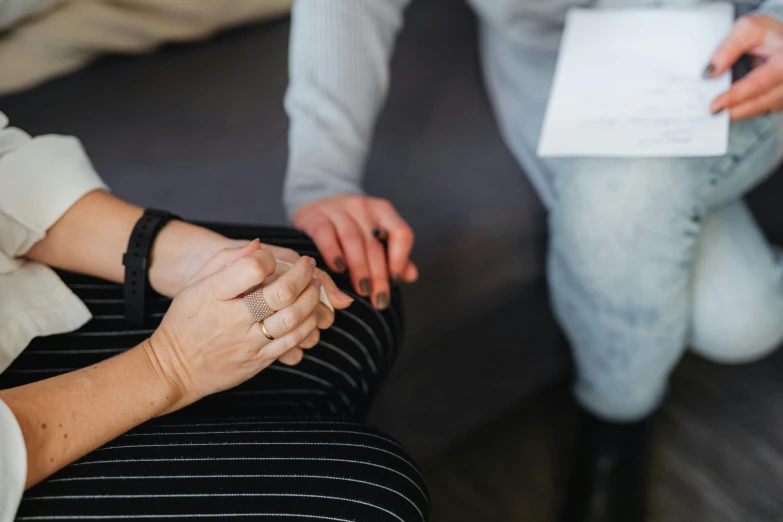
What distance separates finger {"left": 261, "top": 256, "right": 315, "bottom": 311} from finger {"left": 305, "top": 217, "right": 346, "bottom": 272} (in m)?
0.13

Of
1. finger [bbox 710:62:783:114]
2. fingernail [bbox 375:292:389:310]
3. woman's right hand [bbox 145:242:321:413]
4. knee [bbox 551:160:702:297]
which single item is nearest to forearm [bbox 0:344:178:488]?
woman's right hand [bbox 145:242:321:413]

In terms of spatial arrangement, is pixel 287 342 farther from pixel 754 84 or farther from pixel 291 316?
pixel 754 84

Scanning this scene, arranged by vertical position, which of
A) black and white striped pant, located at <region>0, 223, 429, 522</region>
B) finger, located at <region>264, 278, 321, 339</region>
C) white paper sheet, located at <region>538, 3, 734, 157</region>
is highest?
white paper sheet, located at <region>538, 3, 734, 157</region>

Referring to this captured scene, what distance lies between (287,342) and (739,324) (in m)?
0.63

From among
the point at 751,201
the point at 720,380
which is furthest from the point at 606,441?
the point at 751,201

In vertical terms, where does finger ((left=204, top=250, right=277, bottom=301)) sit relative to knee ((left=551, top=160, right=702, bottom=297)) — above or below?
above

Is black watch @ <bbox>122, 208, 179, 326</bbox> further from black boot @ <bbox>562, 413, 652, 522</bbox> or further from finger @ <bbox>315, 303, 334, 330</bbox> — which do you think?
black boot @ <bbox>562, 413, 652, 522</bbox>

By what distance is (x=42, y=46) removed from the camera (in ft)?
3.27

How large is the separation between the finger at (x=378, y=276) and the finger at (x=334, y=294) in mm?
60

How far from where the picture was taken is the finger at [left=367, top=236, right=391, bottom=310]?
0.72 m

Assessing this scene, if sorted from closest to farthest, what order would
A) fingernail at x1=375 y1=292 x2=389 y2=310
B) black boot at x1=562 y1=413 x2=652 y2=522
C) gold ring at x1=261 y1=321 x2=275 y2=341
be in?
gold ring at x1=261 y1=321 x2=275 y2=341, fingernail at x1=375 y1=292 x2=389 y2=310, black boot at x1=562 y1=413 x2=652 y2=522

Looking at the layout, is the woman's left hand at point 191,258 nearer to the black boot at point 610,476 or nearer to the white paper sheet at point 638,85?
the white paper sheet at point 638,85

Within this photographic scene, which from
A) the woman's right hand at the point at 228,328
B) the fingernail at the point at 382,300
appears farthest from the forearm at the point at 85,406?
the fingernail at the point at 382,300

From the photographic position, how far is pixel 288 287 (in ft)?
1.86
